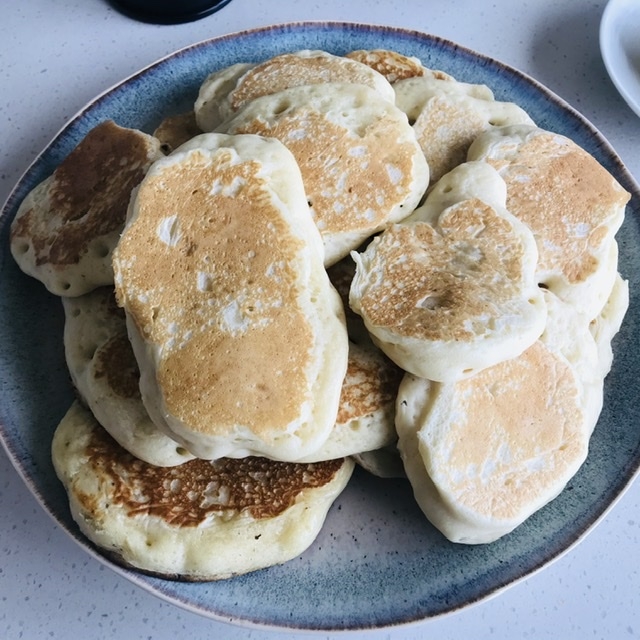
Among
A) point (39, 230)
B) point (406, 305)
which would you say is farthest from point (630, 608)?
point (39, 230)

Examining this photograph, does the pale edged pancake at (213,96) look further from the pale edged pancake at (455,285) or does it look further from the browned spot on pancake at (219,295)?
the pale edged pancake at (455,285)

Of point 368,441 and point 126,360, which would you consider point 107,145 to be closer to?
point 126,360

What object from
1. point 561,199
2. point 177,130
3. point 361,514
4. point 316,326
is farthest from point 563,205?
point 177,130

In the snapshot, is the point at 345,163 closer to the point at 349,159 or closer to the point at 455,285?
the point at 349,159

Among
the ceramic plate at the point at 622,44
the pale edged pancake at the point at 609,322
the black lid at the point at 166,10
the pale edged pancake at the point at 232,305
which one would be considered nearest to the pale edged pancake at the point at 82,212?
the pale edged pancake at the point at 232,305

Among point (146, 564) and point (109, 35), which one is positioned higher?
point (109, 35)

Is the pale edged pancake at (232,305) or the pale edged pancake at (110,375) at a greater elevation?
the pale edged pancake at (232,305)

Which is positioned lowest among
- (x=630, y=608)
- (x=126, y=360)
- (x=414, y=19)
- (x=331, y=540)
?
(x=630, y=608)
